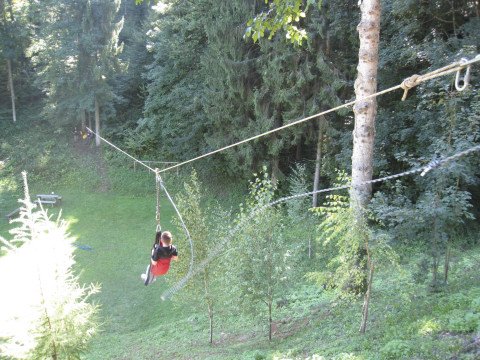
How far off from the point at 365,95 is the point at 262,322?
643 cm

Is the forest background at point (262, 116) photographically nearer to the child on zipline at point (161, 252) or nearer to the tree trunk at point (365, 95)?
the tree trunk at point (365, 95)

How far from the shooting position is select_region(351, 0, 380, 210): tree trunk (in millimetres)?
6883

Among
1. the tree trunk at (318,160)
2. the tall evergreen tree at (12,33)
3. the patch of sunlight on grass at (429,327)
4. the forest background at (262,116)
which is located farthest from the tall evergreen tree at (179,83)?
the patch of sunlight on grass at (429,327)

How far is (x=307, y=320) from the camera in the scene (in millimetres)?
9930

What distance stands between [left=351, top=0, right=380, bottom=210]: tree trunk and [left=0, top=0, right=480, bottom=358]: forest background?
40 cm

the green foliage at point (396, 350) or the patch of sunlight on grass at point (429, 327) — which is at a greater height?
the patch of sunlight on grass at point (429, 327)

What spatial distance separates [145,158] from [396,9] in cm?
1809

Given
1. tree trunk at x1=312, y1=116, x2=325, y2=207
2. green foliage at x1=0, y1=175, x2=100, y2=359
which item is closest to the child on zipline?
green foliage at x1=0, y1=175, x2=100, y2=359

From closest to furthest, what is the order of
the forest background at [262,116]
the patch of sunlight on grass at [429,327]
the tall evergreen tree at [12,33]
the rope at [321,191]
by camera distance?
the rope at [321,191] → the patch of sunlight on grass at [429,327] → the forest background at [262,116] → the tall evergreen tree at [12,33]

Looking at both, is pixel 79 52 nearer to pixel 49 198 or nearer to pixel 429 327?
pixel 49 198

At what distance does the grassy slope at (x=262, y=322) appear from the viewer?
6195 millimetres

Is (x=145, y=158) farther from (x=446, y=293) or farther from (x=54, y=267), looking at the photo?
(x=446, y=293)

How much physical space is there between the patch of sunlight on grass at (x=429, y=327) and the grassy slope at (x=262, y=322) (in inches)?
0.5

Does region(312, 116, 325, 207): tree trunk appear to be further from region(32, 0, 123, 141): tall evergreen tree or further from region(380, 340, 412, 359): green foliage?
region(32, 0, 123, 141): tall evergreen tree
